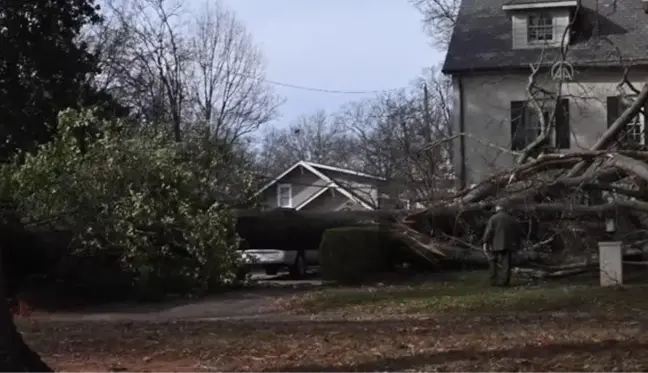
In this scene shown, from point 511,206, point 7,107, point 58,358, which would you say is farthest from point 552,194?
point 7,107

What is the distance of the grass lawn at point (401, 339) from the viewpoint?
10.0 m

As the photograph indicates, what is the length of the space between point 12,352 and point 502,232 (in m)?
12.1

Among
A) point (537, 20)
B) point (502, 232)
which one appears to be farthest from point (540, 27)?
point (502, 232)

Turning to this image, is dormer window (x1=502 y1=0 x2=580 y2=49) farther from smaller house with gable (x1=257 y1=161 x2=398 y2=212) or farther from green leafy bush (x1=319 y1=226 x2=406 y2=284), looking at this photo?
green leafy bush (x1=319 y1=226 x2=406 y2=284)

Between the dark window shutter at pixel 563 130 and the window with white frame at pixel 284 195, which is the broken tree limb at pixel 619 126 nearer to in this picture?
→ the dark window shutter at pixel 563 130

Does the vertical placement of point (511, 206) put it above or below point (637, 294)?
above

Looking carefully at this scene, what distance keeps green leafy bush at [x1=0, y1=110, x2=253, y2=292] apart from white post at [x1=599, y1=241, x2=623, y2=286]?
7.31 m

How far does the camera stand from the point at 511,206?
2064 cm

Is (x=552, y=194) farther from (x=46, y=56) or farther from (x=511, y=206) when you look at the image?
(x=46, y=56)

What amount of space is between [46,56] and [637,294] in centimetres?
2104

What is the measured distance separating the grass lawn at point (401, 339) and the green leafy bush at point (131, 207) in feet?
12.5

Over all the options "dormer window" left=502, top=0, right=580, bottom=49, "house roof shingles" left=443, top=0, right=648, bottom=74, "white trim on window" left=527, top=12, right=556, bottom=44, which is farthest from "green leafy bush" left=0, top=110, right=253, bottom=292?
"white trim on window" left=527, top=12, right=556, bottom=44

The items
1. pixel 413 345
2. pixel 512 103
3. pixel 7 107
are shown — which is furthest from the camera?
pixel 512 103

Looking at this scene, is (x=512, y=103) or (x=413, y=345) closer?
(x=413, y=345)
